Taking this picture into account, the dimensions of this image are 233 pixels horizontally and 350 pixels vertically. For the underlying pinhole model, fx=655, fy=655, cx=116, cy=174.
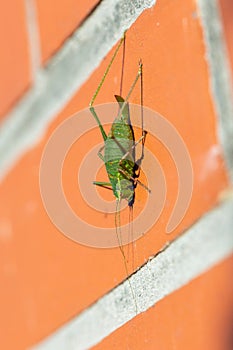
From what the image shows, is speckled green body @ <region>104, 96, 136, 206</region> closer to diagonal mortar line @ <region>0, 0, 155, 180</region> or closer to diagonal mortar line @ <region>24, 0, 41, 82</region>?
diagonal mortar line @ <region>0, 0, 155, 180</region>

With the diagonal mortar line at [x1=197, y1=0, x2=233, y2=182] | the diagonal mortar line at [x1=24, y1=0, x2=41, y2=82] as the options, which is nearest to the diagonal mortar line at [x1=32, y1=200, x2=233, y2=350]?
the diagonal mortar line at [x1=197, y1=0, x2=233, y2=182]

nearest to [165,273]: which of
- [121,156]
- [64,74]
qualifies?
[121,156]

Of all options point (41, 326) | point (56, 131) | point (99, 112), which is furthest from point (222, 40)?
point (41, 326)

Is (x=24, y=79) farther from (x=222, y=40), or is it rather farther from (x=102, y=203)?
(x=222, y=40)

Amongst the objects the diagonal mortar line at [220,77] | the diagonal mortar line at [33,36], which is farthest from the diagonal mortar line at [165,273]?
the diagonal mortar line at [33,36]

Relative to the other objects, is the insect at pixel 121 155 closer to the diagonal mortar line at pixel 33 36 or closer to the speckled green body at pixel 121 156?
the speckled green body at pixel 121 156

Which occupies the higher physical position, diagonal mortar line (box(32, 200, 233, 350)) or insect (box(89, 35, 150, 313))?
insect (box(89, 35, 150, 313))
